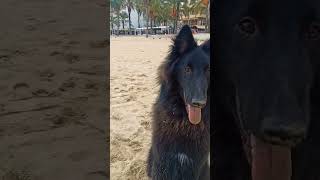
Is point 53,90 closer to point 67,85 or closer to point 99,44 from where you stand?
point 67,85

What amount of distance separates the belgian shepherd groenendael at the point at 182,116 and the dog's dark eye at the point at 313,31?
2.98 feet

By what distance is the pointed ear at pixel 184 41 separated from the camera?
6.75ft

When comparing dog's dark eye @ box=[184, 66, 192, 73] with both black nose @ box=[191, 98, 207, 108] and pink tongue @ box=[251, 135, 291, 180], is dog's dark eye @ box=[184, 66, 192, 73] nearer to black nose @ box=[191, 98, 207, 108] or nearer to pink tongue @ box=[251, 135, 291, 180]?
black nose @ box=[191, 98, 207, 108]

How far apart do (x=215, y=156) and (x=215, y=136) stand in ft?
Result: 0.20

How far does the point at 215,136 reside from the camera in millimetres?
1109

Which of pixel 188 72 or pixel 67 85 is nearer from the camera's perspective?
pixel 188 72

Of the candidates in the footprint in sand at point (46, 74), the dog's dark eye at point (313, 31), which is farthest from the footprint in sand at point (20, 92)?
the dog's dark eye at point (313, 31)

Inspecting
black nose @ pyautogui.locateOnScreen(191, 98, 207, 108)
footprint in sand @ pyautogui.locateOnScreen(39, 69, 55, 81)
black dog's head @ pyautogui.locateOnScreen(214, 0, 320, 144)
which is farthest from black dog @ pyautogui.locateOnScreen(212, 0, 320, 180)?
footprint in sand @ pyautogui.locateOnScreen(39, 69, 55, 81)

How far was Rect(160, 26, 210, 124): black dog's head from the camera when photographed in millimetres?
1935

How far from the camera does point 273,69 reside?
3.11ft

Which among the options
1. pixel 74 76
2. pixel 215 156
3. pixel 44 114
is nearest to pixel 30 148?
pixel 44 114

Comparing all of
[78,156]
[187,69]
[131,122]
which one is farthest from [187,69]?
[131,122]

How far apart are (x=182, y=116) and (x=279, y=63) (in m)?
1.33

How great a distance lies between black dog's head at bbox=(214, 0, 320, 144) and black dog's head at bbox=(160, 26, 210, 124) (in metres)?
0.86
